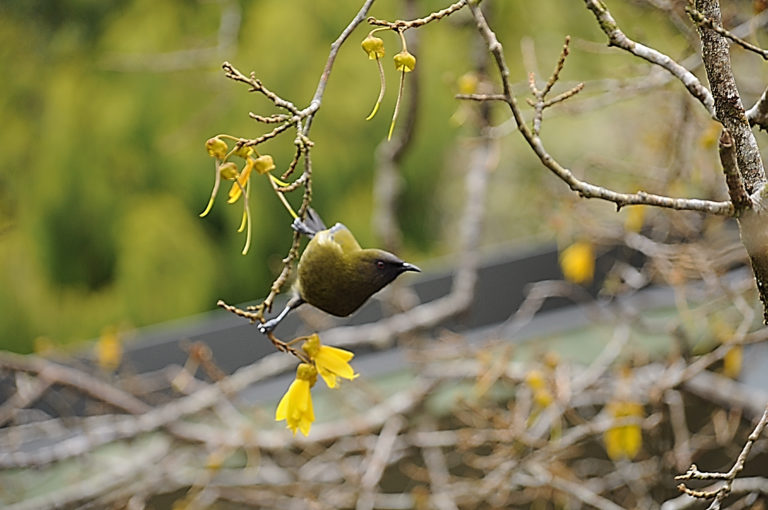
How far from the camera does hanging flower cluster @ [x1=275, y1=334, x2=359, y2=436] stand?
28cm

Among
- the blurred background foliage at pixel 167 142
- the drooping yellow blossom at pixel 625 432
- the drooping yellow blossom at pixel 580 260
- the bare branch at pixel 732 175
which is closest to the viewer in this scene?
the bare branch at pixel 732 175

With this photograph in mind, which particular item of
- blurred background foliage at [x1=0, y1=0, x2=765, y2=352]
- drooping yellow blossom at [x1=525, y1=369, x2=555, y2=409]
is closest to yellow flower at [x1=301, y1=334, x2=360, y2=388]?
drooping yellow blossom at [x1=525, y1=369, x2=555, y2=409]

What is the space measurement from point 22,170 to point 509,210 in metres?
1.28

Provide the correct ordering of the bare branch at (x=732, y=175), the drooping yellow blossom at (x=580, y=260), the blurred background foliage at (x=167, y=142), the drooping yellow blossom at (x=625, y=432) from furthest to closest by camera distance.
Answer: the blurred background foliage at (x=167, y=142) < the drooping yellow blossom at (x=580, y=260) < the drooping yellow blossom at (x=625, y=432) < the bare branch at (x=732, y=175)

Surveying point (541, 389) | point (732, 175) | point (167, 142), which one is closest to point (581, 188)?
point (732, 175)

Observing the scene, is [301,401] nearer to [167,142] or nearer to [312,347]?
[312,347]

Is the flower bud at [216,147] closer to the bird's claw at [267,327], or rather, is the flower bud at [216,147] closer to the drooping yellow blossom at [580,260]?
the bird's claw at [267,327]

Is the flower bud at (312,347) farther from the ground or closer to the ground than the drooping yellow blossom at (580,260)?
farther from the ground

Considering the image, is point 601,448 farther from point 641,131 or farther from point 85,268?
point 85,268

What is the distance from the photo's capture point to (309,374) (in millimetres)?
288

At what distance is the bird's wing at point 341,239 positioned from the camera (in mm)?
253

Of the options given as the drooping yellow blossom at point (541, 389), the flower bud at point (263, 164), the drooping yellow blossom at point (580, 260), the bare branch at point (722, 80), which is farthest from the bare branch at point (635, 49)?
the drooping yellow blossom at point (580, 260)

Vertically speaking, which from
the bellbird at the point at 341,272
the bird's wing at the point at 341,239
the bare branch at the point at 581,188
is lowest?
the bellbird at the point at 341,272

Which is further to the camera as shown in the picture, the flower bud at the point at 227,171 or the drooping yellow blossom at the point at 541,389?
the drooping yellow blossom at the point at 541,389
